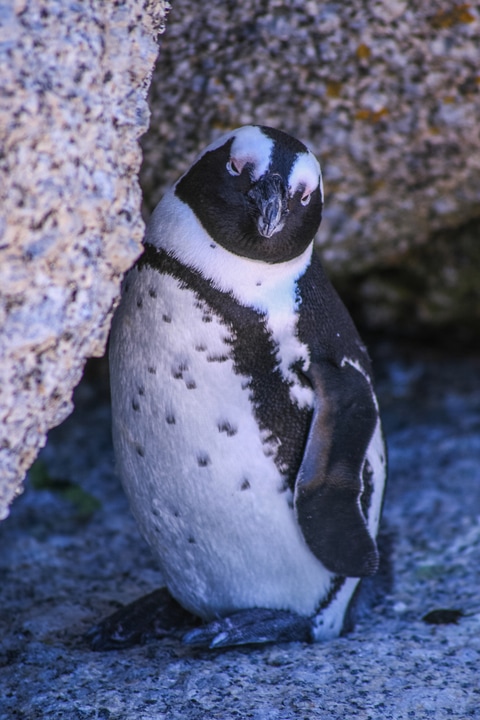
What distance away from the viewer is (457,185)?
2.74m

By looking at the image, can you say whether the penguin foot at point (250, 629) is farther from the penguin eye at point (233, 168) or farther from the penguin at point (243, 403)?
the penguin eye at point (233, 168)

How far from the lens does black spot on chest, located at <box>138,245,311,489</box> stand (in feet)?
5.63

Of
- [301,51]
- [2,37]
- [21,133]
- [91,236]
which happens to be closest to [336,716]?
[91,236]

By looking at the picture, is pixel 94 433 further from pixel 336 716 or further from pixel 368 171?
pixel 336 716

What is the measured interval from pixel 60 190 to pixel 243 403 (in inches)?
24.8

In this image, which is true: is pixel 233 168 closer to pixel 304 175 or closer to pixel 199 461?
pixel 304 175

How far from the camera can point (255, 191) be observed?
5.33 ft

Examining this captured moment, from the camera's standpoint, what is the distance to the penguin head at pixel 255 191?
5.41ft

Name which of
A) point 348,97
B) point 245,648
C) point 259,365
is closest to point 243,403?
point 259,365

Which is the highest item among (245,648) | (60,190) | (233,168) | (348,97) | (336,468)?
(60,190)

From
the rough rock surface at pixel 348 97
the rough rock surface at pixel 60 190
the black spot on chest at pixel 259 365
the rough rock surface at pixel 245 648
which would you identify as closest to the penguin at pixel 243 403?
the black spot on chest at pixel 259 365

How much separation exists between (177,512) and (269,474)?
21 centimetres

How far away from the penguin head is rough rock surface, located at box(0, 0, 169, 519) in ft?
0.78

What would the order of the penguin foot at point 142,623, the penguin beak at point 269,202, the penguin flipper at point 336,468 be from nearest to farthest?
the penguin beak at point 269,202 → the penguin flipper at point 336,468 → the penguin foot at point 142,623
